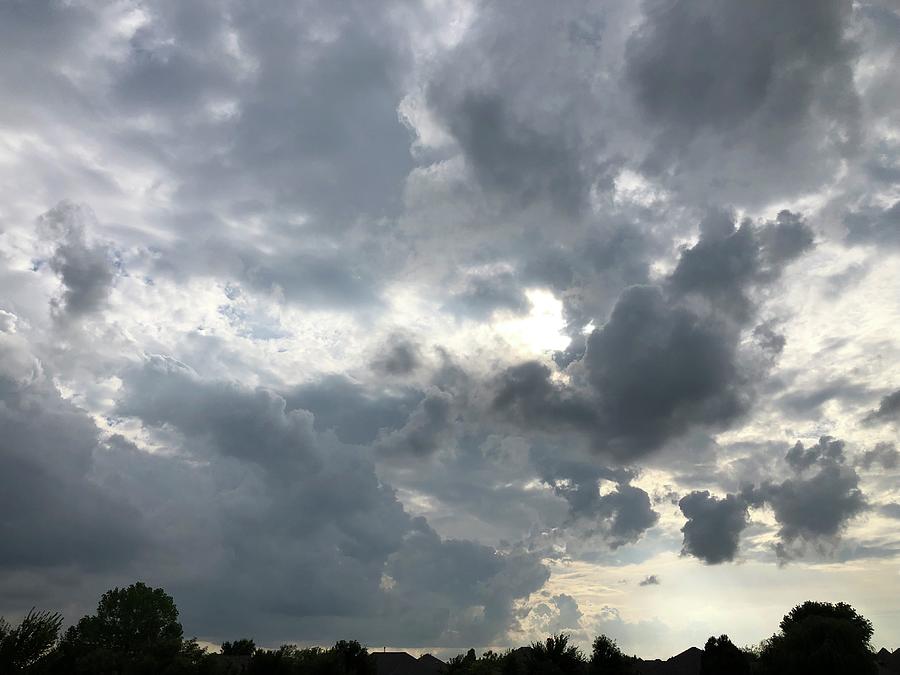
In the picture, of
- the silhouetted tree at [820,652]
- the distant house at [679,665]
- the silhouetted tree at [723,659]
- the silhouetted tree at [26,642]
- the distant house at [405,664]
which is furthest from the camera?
the distant house at [405,664]

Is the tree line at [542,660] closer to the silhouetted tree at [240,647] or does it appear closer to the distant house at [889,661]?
the distant house at [889,661]

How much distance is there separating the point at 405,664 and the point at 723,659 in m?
58.3

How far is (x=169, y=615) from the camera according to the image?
405ft

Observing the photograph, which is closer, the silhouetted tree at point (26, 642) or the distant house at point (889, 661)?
the silhouetted tree at point (26, 642)

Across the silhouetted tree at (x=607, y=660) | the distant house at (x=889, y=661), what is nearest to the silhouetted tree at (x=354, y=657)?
the silhouetted tree at (x=607, y=660)

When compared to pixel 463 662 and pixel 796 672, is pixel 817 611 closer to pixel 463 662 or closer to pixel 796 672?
pixel 796 672

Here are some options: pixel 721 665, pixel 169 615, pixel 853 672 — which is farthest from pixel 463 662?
pixel 169 615

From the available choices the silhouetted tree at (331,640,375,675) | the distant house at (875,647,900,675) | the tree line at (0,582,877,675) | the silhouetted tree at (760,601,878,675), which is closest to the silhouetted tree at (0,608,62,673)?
the tree line at (0,582,877,675)

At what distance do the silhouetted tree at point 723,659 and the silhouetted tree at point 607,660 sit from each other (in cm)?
957

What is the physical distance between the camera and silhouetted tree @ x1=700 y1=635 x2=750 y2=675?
75.4 metres

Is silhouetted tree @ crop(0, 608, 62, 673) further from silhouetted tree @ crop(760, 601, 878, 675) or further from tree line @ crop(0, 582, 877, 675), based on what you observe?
silhouetted tree @ crop(760, 601, 878, 675)

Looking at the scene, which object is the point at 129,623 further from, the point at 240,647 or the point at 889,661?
the point at 889,661

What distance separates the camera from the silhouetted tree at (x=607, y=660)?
7431 centimetres

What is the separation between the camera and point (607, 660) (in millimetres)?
75312
